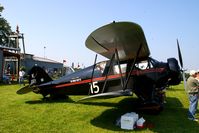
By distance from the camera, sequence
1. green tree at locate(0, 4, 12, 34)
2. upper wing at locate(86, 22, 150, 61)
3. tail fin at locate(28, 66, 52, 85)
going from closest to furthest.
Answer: upper wing at locate(86, 22, 150, 61) → tail fin at locate(28, 66, 52, 85) → green tree at locate(0, 4, 12, 34)

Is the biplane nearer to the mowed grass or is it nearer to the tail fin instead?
the mowed grass

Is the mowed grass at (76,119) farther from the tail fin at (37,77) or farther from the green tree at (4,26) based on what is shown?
the green tree at (4,26)

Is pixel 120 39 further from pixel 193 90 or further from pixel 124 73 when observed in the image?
pixel 193 90

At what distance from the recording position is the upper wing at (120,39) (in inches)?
258

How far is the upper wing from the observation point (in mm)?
6545

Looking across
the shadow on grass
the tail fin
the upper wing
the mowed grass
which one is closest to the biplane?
the upper wing

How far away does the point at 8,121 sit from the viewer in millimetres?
7629

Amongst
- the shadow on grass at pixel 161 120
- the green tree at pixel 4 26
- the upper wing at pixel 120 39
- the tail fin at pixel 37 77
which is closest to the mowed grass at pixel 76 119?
the shadow on grass at pixel 161 120

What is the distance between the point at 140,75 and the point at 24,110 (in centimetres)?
461

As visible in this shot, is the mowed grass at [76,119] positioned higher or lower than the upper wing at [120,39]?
lower

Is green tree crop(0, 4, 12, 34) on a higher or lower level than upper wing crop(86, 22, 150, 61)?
higher

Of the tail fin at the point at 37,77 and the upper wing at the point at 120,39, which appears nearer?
the upper wing at the point at 120,39

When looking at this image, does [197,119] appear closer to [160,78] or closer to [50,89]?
[160,78]

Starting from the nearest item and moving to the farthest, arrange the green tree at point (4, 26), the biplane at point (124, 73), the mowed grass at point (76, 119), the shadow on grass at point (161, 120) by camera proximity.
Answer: the mowed grass at point (76, 119)
the shadow on grass at point (161, 120)
the biplane at point (124, 73)
the green tree at point (4, 26)
